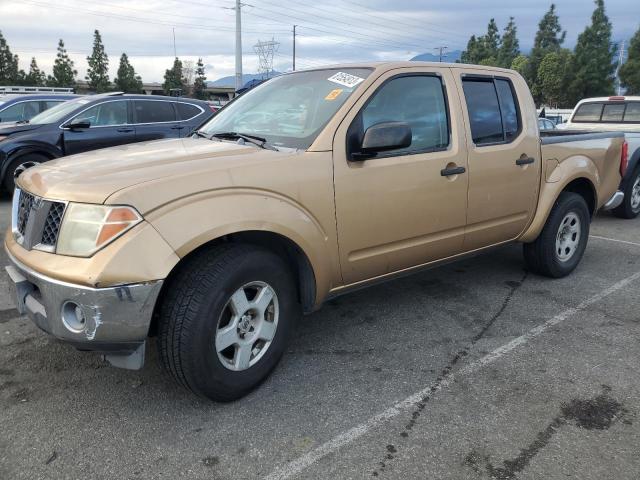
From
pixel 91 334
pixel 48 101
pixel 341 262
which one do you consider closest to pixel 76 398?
pixel 91 334

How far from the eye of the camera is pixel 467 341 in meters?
3.67

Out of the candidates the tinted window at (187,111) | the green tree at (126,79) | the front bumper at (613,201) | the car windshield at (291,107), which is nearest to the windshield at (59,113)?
the tinted window at (187,111)

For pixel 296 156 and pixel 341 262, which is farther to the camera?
pixel 341 262

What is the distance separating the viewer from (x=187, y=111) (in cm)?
971

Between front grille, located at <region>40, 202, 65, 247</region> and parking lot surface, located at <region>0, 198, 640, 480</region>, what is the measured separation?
920 millimetres

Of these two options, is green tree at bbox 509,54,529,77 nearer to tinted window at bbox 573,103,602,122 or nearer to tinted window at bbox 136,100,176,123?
tinted window at bbox 573,103,602,122

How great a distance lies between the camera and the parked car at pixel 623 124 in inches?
300

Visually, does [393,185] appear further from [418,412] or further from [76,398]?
[76,398]

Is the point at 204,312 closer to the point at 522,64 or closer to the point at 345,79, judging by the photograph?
the point at 345,79

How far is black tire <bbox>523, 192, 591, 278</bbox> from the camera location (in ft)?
15.4

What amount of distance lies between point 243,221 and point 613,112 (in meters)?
9.25

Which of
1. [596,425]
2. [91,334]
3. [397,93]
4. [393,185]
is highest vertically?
[397,93]

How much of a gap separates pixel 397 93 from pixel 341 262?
121cm

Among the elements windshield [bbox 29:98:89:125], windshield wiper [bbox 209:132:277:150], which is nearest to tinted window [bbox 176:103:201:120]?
windshield [bbox 29:98:89:125]
